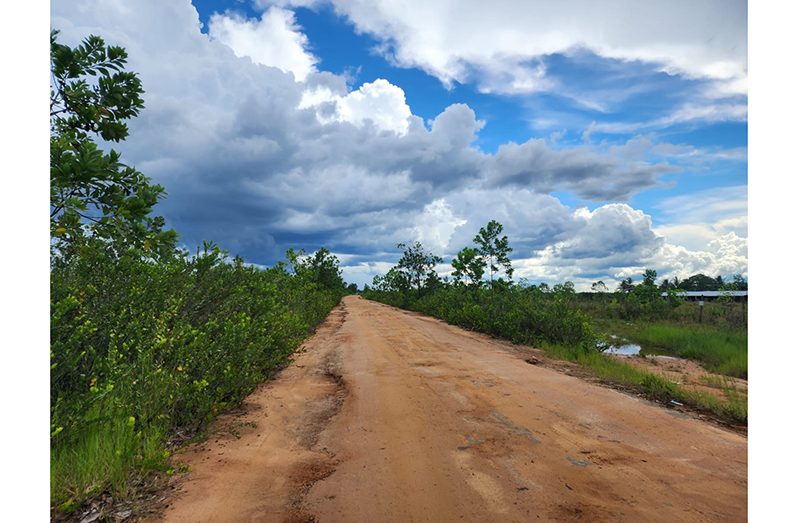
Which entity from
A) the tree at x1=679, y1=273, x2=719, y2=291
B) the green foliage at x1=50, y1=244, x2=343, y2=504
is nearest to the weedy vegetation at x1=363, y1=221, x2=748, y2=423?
the green foliage at x1=50, y1=244, x2=343, y2=504

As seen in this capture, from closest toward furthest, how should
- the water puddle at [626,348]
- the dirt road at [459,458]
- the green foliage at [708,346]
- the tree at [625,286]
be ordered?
1. the dirt road at [459,458]
2. the green foliage at [708,346]
3. the water puddle at [626,348]
4. the tree at [625,286]

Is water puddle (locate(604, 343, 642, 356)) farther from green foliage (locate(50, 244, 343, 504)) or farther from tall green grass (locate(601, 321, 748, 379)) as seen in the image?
green foliage (locate(50, 244, 343, 504))

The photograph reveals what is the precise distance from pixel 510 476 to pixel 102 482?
110 inches

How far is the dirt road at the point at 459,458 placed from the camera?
288 cm

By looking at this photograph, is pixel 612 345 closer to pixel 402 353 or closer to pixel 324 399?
pixel 402 353

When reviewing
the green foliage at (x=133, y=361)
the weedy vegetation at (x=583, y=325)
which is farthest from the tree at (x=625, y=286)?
the green foliage at (x=133, y=361)

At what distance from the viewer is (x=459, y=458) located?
3.66 meters

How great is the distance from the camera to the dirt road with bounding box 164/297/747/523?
2.88m

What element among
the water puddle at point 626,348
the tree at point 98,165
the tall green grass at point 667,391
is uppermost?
the tree at point 98,165

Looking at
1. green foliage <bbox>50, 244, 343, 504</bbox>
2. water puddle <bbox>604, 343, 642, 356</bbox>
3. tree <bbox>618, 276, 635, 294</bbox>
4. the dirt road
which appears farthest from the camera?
tree <bbox>618, 276, 635, 294</bbox>

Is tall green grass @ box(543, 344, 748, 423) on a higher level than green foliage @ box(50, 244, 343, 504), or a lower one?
lower

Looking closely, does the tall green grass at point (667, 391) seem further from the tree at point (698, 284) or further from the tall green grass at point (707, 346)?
the tree at point (698, 284)
